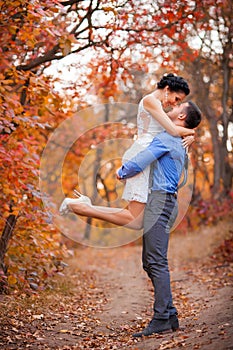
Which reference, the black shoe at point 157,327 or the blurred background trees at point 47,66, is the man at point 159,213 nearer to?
the black shoe at point 157,327

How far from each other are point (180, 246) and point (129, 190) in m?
7.43

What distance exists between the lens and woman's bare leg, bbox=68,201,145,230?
15.1 feet

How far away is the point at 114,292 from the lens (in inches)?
285

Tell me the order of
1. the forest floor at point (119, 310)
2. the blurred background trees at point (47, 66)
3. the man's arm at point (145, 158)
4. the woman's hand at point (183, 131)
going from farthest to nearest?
the blurred background trees at point (47, 66)
the woman's hand at point (183, 131)
the man's arm at point (145, 158)
the forest floor at point (119, 310)

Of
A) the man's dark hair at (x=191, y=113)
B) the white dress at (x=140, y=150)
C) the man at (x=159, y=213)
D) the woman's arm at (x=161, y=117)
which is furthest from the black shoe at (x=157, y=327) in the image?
the man's dark hair at (x=191, y=113)

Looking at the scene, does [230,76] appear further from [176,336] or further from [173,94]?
[176,336]

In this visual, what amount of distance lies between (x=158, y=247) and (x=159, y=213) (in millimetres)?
300

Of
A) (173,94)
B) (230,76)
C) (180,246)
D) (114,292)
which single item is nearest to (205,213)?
(180,246)

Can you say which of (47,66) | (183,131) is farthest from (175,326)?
(47,66)

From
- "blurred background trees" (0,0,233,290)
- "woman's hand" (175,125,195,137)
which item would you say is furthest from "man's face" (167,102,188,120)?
"blurred background trees" (0,0,233,290)

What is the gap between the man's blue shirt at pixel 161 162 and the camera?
4.46 metres

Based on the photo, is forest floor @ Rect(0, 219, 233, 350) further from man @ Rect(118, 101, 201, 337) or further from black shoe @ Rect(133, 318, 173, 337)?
man @ Rect(118, 101, 201, 337)

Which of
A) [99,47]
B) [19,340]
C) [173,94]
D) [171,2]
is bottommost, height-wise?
[19,340]

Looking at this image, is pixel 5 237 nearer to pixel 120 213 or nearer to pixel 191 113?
pixel 120 213
